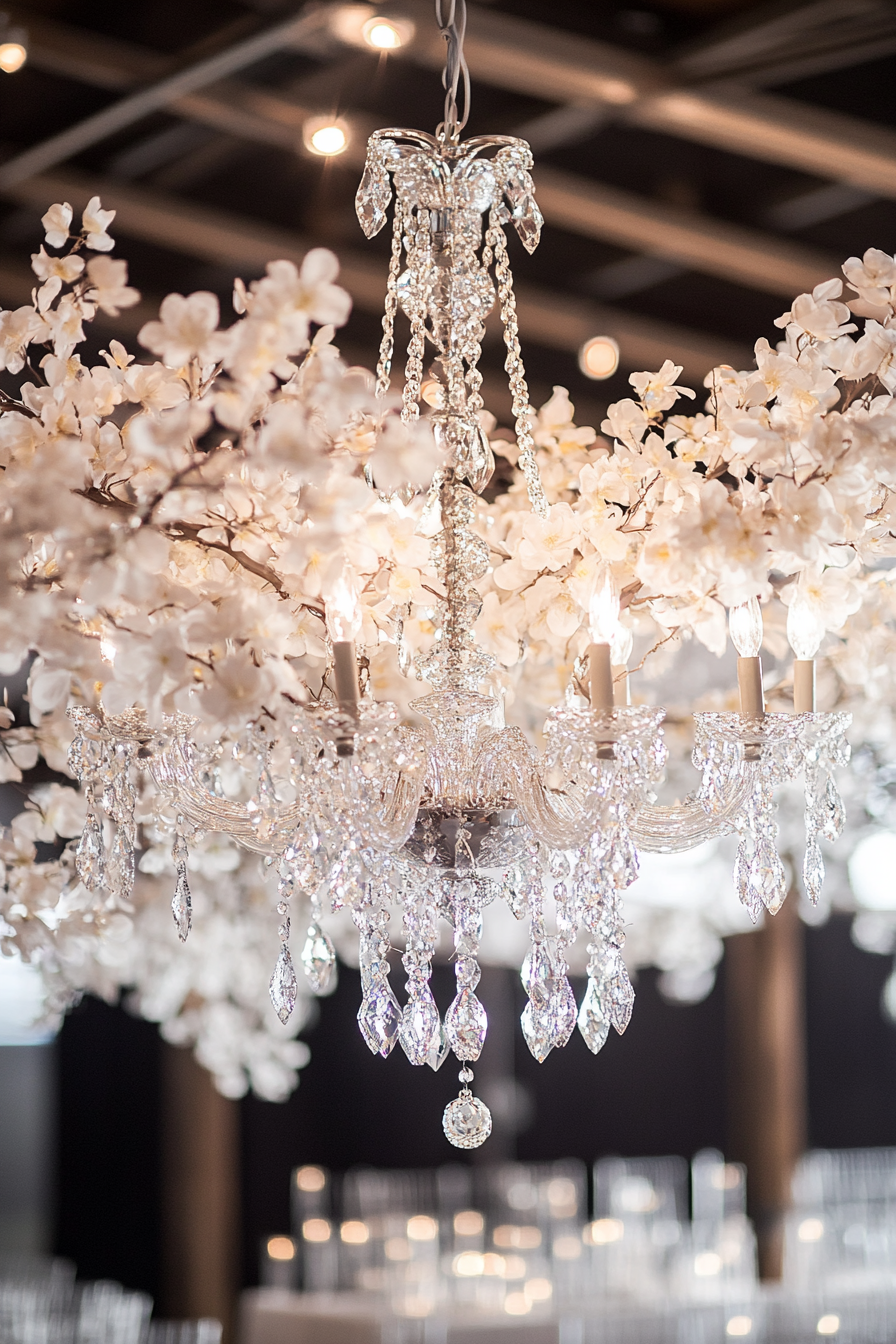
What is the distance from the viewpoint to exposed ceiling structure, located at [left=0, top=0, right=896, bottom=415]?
242 cm

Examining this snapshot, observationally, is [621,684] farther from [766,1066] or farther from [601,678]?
[766,1066]

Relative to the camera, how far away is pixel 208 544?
1.10 metres

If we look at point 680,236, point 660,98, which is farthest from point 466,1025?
point 680,236

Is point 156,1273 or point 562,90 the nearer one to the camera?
point 562,90

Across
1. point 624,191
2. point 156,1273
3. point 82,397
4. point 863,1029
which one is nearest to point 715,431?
point 82,397

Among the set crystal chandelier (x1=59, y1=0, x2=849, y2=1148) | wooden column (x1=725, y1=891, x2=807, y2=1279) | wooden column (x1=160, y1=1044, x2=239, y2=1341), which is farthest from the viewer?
wooden column (x1=725, y1=891, x2=807, y2=1279)

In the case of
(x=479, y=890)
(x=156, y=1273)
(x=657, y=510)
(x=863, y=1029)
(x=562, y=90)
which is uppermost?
(x=562, y=90)

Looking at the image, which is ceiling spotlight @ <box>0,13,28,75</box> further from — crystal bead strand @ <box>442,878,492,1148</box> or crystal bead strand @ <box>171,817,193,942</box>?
crystal bead strand @ <box>442,878,492,1148</box>

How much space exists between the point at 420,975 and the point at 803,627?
431 mm

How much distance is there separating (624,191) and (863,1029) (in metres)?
5.79

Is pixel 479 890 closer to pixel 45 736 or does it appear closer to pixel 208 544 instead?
pixel 208 544

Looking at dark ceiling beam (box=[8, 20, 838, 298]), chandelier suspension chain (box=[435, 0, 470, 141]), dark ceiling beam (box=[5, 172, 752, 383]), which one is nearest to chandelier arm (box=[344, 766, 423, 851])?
chandelier suspension chain (box=[435, 0, 470, 141])

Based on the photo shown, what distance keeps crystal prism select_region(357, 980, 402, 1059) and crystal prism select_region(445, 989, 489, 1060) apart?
0.05m

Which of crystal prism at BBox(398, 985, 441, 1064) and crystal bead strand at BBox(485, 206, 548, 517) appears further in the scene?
crystal bead strand at BBox(485, 206, 548, 517)
